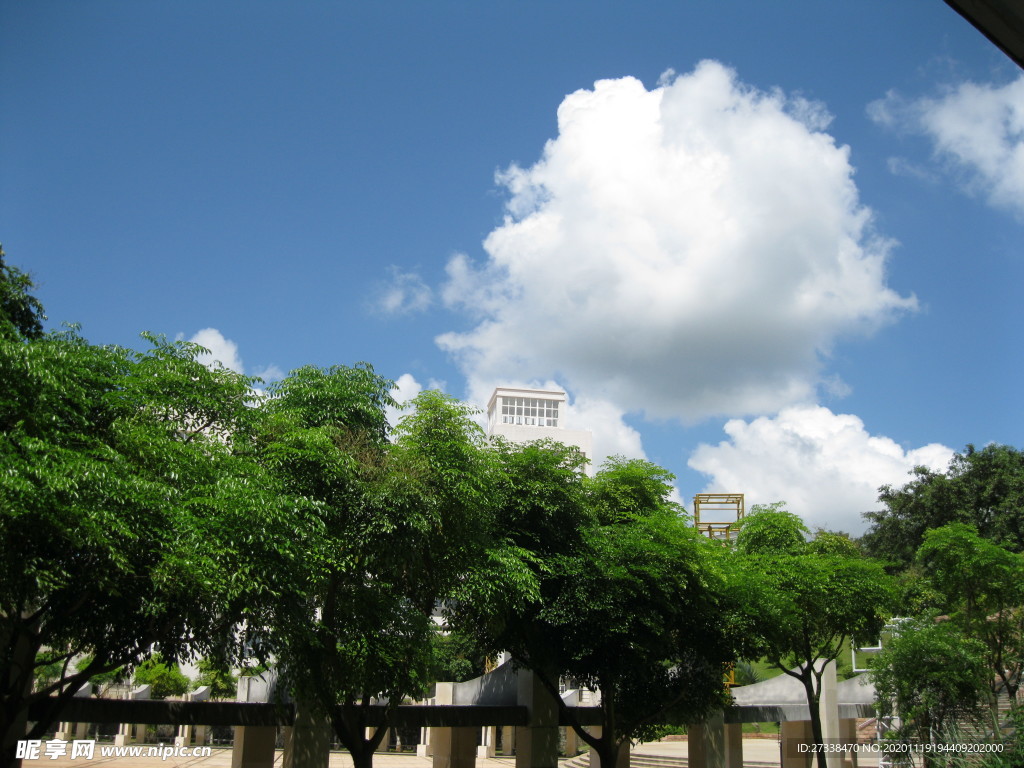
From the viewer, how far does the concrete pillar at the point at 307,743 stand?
620 inches

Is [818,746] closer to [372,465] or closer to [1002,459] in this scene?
[372,465]

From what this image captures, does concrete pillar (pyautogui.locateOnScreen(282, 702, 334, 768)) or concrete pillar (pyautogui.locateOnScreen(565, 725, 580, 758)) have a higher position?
concrete pillar (pyautogui.locateOnScreen(282, 702, 334, 768))

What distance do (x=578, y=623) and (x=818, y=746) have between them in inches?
381

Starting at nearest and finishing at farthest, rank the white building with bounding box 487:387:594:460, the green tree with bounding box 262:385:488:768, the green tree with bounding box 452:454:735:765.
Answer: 1. the green tree with bounding box 262:385:488:768
2. the green tree with bounding box 452:454:735:765
3. the white building with bounding box 487:387:594:460

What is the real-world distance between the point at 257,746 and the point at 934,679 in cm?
1531

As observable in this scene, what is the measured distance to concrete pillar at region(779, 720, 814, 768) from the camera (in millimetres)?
26250

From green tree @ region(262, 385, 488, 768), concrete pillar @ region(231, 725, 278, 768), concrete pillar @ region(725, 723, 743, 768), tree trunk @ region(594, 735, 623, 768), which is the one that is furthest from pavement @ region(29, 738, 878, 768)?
green tree @ region(262, 385, 488, 768)

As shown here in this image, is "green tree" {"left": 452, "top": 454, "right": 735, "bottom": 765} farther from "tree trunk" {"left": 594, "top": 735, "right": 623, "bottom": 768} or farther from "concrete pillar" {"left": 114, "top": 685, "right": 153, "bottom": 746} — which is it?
"concrete pillar" {"left": 114, "top": 685, "right": 153, "bottom": 746}

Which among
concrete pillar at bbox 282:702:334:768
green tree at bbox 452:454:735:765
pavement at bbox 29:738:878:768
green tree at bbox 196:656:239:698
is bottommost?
pavement at bbox 29:738:878:768

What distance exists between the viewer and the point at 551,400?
219 ft

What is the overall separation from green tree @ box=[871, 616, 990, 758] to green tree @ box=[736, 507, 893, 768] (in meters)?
1.30

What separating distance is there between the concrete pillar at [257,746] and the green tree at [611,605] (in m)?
4.81

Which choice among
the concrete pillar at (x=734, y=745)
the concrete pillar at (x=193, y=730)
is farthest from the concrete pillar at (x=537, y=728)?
the concrete pillar at (x=193, y=730)

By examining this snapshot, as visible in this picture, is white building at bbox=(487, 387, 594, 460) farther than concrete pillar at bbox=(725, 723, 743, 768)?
Yes
